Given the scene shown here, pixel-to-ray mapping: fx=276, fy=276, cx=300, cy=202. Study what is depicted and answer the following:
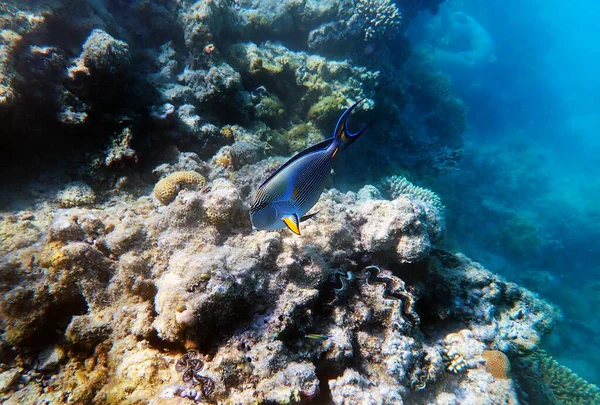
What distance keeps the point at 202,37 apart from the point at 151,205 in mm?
4169

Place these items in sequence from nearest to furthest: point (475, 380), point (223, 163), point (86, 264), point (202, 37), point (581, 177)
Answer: point (86, 264), point (475, 380), point (223, 163), point (202, 37), point (581, 177)

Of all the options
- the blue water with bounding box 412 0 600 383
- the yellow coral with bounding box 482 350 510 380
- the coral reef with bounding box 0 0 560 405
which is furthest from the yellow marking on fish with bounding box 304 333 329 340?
the blue water with bounding box 412 0 600 383

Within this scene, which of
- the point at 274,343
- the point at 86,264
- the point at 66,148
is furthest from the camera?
the point at 66,148

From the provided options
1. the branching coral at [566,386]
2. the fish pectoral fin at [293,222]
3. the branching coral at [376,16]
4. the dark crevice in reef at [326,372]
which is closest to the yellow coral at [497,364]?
the dark crevice in reef at [326,372]

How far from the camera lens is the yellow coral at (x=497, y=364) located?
2.79 m

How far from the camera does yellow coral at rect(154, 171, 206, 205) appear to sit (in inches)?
129

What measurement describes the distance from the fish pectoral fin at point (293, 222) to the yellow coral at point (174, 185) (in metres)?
2.13

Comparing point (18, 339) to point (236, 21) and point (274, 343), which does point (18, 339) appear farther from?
point (236, 21)

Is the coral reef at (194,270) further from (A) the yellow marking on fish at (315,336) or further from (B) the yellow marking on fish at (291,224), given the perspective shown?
(B) the yellow marking on fish at (291,224)

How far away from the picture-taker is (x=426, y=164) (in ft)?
30.6

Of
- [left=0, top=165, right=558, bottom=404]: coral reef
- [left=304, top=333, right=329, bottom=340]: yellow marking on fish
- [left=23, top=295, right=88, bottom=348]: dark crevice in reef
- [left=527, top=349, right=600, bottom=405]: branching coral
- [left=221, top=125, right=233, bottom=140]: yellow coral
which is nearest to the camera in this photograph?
[left=0, top=165, right=558, bottom=404]: coral reef

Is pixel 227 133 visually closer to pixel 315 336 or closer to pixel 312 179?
pixel 312 179

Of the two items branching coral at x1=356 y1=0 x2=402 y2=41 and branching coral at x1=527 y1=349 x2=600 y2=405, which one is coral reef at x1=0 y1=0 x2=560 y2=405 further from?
branching coral at x1=356 y1=0 x2=402 y2=41

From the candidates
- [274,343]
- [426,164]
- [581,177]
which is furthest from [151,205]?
[581,177]
